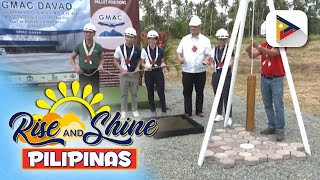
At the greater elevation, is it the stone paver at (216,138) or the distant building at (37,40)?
the distant building at (37,40)

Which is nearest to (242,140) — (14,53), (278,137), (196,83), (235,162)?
(278,137)

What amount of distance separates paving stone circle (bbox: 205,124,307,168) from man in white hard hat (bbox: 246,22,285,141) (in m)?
0.30

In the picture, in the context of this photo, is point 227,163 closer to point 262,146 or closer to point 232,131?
point 262,146

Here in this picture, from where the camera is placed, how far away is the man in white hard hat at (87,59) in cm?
575

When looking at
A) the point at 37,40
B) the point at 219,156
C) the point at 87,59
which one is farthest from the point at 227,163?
the point at 37,40

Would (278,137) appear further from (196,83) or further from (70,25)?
(70,25)

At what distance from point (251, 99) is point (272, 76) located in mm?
608

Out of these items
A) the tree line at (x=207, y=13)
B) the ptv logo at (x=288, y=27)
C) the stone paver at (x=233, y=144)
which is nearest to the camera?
the ptv logo at (x=288, y=27)

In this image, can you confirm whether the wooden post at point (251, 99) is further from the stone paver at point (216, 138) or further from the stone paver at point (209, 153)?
the stone paver at point (209, 153)

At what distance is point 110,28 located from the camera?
7.60 meters

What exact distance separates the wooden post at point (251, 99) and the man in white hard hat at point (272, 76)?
0.73 feet

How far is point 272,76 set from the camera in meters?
4.82

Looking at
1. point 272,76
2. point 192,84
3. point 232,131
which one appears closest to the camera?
point 272,76

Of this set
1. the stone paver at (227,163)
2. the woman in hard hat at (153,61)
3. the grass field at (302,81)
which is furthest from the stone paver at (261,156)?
the woman in hard hat at (153,61)
